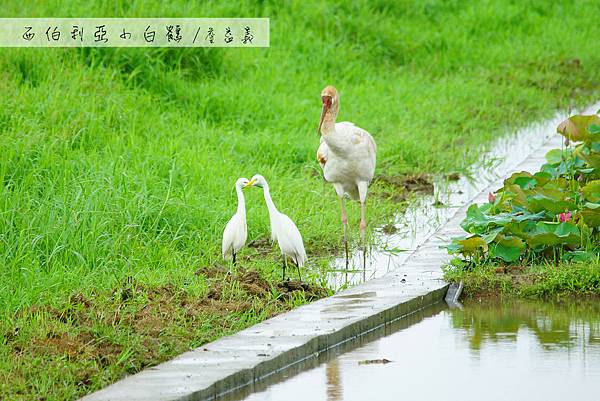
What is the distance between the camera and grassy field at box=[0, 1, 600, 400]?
7141 millimetres

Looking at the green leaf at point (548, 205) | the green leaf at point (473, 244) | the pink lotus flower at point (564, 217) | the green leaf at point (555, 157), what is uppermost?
the green leaf at point (555, 157)

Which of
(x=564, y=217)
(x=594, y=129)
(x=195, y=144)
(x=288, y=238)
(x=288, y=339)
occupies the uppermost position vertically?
(x=195, y=144)

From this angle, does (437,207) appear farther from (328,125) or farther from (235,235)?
(235,235)

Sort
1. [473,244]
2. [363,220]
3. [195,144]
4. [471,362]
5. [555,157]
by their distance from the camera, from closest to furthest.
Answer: [471,362], [473,244], [555,157], [363,220], [195,144]

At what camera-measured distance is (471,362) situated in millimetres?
6480

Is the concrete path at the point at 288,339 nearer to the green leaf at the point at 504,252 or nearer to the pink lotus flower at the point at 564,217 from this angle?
the green leaf at the point at 504,252

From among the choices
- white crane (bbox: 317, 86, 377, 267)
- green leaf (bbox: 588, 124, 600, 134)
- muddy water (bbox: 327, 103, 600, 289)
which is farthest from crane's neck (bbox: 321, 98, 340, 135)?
green leaf (bbox: 588, 124, 600, 134)

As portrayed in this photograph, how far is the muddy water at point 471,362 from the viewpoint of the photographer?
588cm

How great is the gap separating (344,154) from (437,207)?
171cm

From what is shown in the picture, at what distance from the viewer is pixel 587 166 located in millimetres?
9938

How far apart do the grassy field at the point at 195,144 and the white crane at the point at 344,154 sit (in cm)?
40

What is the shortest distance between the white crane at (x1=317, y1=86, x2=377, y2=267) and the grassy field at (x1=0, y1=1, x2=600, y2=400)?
1.30ft

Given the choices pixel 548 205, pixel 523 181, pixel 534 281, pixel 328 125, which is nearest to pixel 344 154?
pixel 328 125

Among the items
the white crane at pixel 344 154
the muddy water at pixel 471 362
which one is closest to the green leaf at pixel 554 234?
the muddy water at pixel 471 362
